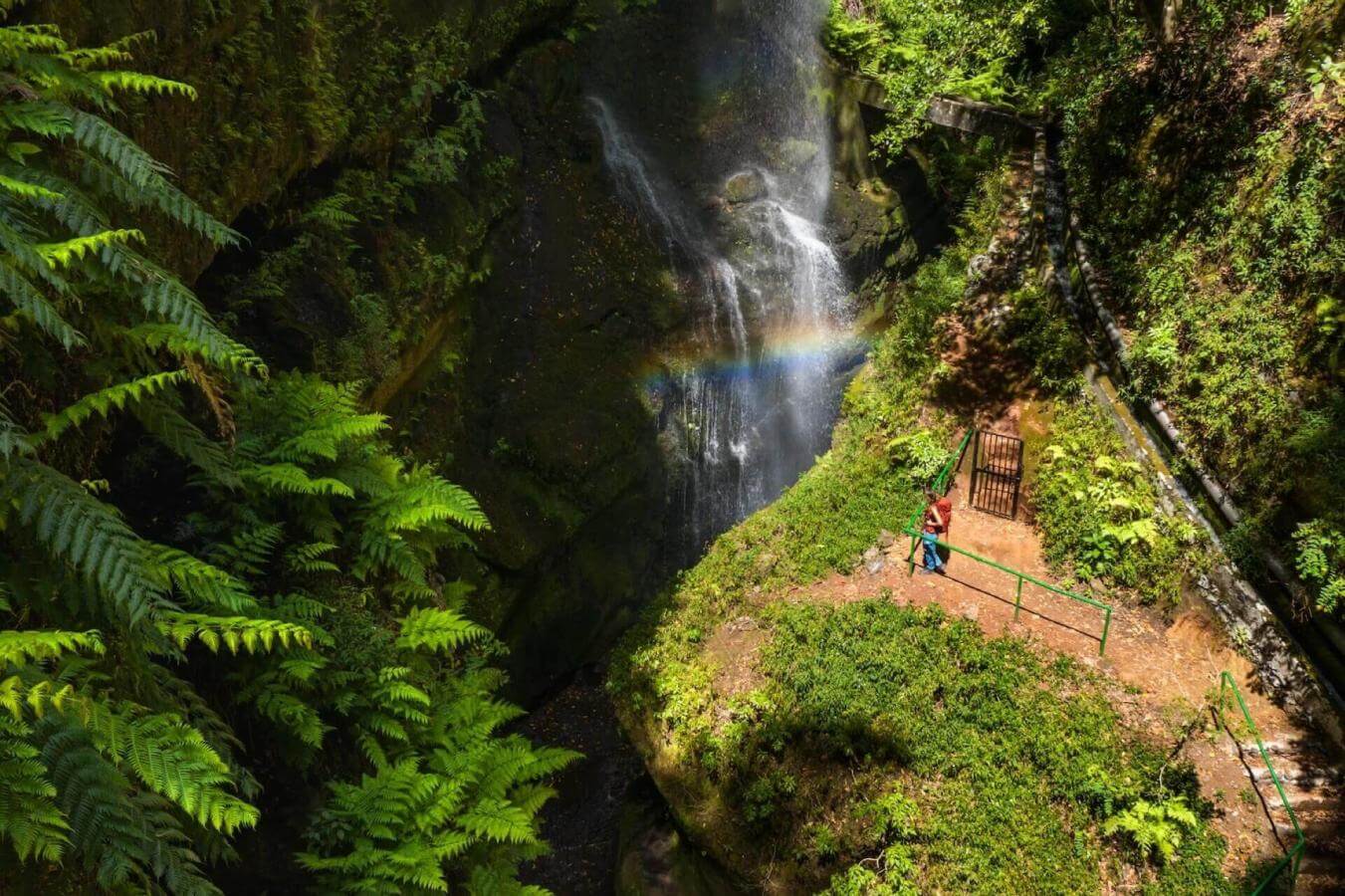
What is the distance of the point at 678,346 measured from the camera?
15875 mm

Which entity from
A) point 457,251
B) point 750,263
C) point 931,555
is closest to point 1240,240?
point 931,555

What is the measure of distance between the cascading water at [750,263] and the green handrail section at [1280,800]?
30.8ft

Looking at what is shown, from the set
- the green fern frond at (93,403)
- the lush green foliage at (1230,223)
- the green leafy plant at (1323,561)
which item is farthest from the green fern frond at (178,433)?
the lush green foliage at (1230,223)

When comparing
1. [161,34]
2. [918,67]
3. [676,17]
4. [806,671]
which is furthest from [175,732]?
[676,17]

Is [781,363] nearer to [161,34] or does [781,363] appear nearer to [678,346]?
[678,346]

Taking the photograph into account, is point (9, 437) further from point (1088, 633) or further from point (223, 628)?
point (1088, 633)

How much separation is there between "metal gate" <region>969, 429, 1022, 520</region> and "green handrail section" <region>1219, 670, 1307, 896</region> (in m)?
3.47

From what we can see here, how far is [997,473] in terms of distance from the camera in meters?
11.3

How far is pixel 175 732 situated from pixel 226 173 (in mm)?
6292

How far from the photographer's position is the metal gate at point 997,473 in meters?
11.1

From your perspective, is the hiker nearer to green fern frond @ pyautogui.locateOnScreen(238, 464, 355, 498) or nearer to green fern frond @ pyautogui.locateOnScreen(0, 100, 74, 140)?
green fern frond @ pyautogui.locateOnScreen(238, 464, 355, 498)

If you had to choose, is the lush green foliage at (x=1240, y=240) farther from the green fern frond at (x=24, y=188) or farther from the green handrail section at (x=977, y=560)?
the green fern frond at (x=24, y=188)

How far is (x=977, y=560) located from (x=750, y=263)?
9.00 metres

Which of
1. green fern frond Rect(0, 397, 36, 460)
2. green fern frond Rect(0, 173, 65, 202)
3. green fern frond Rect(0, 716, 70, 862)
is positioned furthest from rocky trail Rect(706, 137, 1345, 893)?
green fern frond Rect(0, 173, 65, 202)
